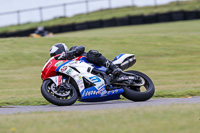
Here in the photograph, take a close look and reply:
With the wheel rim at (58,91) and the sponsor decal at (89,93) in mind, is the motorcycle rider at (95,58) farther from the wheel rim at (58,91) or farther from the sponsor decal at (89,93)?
the wheel rim at (58,91)

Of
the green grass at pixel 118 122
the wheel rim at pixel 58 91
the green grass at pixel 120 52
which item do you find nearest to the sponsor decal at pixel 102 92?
the wheel rim at pixel 58 91

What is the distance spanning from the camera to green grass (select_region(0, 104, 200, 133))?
4379 mm

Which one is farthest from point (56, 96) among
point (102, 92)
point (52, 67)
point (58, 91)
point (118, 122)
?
point (118, 122)

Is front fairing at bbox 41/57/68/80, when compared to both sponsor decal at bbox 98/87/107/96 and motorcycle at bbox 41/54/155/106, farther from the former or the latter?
sponsor decal at bbox 98/87/107/96

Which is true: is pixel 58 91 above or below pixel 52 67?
below

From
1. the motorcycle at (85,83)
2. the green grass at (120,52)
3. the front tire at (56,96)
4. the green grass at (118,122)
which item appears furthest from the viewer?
the green grass at (120,52)

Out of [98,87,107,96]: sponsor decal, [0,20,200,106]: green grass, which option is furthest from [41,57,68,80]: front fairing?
[0,20,200,106]: green grass

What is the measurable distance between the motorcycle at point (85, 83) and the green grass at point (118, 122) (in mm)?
1838

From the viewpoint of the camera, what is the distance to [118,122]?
4.77 m

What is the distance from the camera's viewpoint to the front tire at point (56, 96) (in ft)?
→ 23.8

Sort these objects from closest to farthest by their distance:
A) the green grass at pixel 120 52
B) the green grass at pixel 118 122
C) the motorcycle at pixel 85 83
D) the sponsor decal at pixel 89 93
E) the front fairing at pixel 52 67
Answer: the green grass at pixel 118 122, the motorcycle at pixel 85 83, the sponsor decal at pixel 89 93, the front fairing at pixel 52 67, the green grass at pixel 120 52

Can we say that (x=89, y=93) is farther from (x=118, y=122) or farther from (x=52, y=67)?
(x=118, y=122)

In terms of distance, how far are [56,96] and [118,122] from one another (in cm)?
281

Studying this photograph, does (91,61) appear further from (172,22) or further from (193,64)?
(172,22)
